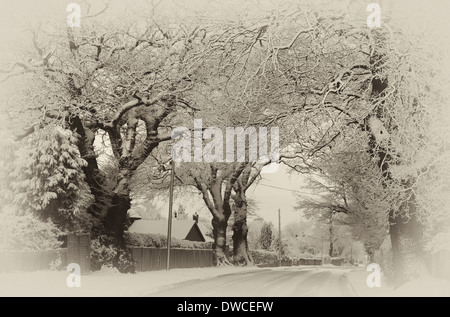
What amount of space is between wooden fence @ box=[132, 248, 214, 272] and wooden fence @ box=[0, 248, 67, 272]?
15.8 ft

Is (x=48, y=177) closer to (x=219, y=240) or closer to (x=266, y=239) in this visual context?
(x=219, y=240)

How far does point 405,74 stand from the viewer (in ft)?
40.3

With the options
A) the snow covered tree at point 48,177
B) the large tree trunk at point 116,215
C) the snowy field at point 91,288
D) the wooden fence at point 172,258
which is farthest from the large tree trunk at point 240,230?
the snowy field at point 91,288

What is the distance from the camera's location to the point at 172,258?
118 feet

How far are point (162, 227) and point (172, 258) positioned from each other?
102 ft

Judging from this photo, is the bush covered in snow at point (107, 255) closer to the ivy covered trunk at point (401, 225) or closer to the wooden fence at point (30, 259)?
the wooden fence at point (30, 259)

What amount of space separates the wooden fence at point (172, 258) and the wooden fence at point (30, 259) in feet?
15.8

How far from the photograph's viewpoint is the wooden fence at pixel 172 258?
30419mm

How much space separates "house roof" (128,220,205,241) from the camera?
6488 centimetres

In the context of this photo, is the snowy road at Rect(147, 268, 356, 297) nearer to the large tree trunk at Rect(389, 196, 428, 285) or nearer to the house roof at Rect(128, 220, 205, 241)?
the large tree trunk at Rect(389, 196, 428, 285)

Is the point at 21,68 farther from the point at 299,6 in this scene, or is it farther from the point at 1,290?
the point at 299,6

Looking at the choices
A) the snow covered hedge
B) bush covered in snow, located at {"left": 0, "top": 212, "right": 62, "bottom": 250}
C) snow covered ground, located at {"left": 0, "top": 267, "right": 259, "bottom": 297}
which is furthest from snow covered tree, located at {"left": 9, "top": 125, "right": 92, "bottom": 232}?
the snow covered hedge

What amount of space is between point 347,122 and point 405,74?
217 inches
